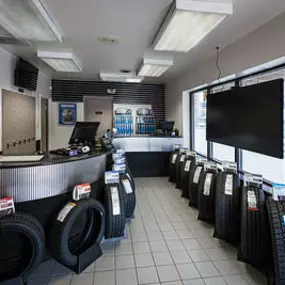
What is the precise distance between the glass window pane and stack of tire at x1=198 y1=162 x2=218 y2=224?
2.94 feet

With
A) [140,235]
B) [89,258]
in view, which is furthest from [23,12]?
[140,235]

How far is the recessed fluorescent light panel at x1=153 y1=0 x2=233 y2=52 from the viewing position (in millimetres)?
2238

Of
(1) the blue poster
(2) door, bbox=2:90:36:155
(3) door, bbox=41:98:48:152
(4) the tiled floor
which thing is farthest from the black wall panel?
(4) the tiled floor

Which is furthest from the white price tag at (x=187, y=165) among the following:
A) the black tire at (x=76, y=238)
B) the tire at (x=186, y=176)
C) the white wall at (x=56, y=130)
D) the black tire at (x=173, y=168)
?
the white wall at (x=56, y=130)

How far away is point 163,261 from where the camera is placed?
2.56 m

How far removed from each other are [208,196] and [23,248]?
7.84 feet

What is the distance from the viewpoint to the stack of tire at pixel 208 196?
336cm

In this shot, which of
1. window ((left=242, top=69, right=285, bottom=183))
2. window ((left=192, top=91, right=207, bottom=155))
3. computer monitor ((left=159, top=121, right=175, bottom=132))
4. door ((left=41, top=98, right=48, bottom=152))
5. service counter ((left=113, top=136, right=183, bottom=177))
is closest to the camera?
window ((left=242, top=69, right=285, bottom=183))

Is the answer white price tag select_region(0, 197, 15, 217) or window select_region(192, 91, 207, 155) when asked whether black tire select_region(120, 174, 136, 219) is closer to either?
white price tag select_region(0, 197, 15, 217)

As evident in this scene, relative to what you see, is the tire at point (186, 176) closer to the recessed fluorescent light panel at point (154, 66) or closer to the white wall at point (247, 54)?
the white wall at point (247, 54)

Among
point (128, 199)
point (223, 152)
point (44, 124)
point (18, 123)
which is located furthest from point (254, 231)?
point (44, 124)

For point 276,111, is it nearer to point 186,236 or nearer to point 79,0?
point 186,236

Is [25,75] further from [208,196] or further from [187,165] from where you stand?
[208,196]

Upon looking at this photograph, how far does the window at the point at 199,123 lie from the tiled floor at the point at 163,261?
7.88 feet
